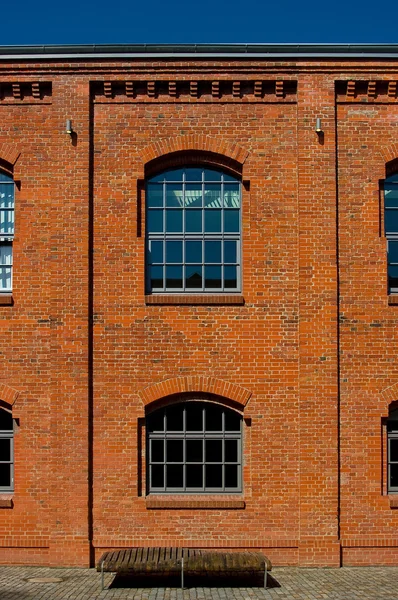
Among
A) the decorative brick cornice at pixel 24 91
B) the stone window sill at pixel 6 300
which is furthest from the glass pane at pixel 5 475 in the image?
the decorative brick cornice at pixel 24 91

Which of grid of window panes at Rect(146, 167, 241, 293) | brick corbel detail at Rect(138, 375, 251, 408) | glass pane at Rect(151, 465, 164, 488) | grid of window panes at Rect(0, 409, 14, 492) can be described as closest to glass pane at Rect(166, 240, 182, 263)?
grid of window panes at Rect(146, 167, 241, 293)

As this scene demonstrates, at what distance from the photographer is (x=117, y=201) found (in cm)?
1281

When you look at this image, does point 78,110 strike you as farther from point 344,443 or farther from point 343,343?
point 344,443

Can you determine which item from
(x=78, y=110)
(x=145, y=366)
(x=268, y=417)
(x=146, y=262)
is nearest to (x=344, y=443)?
(x=268, y=417)

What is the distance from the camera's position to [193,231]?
13.1 m

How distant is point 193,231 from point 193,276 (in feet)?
2.78

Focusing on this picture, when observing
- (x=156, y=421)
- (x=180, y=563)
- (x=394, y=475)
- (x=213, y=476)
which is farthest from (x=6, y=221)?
(x=394, y=475)

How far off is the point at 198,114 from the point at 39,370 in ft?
18.2

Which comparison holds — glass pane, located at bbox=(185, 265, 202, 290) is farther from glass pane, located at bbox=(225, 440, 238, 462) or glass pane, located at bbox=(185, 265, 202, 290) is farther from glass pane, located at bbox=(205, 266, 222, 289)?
glass pane, located at bbox=(225, 440, 238, 462)

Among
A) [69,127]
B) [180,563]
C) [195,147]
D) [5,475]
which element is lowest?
[180,563]

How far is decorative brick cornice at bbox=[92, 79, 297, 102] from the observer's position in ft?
42.2

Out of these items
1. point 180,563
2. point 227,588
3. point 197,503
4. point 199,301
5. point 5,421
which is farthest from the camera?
point 5,421

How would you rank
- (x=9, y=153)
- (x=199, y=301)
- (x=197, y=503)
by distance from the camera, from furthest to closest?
(x=9, y=153) → (x=199, y=301) → (x=197, y=503)

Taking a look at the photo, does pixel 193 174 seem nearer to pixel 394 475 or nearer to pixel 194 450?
pixel 194 450
